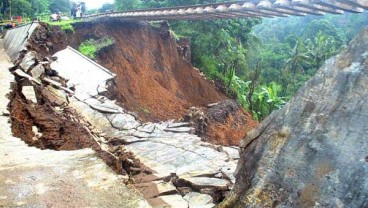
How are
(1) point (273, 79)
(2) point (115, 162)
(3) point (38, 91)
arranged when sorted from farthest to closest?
(1) point (273, 79) < (3) point (38, 91) < (2) point (115, 162)

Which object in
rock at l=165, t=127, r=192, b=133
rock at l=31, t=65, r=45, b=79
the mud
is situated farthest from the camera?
the mud

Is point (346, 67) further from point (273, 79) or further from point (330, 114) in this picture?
point (273, 79)

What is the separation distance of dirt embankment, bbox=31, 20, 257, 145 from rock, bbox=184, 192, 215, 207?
19.0 ft

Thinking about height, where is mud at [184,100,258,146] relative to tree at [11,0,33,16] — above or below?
below

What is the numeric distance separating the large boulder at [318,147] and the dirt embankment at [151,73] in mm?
8032

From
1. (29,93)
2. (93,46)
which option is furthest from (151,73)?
(29,93)

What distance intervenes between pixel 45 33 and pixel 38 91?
6.66 meters

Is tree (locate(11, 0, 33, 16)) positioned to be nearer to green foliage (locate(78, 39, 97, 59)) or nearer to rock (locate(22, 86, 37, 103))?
green foliage (locate(78, 39, 97, 59))

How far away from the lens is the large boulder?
2293 mm

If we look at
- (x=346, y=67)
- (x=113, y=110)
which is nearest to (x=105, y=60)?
(x=113, y=110)

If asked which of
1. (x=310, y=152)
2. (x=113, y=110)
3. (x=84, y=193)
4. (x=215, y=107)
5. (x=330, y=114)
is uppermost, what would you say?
(x=330, y=114)

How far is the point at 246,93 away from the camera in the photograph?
21844 mm

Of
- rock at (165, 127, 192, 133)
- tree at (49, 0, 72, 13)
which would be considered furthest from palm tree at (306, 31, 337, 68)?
tree at (49, 0, 72, 13)

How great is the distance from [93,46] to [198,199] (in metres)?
11.3
